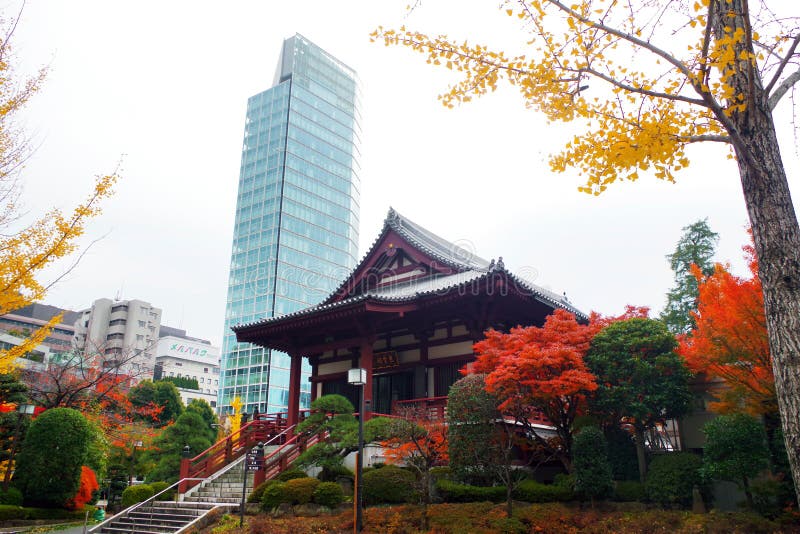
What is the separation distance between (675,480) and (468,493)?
4.87 meters

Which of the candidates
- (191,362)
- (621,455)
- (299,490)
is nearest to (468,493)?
(621,455)

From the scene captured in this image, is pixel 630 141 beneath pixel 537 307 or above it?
beneath

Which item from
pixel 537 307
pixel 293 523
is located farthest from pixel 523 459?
pixel 293 523

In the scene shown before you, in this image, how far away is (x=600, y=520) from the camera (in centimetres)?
1210

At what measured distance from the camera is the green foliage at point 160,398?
5000cm

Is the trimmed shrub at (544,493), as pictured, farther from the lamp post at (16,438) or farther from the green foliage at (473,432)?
the lamp post at (16,438)

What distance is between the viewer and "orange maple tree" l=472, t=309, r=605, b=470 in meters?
13.8

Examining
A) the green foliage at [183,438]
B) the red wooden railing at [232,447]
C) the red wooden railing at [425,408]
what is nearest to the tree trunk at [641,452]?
the red wooden railing at [425,408]

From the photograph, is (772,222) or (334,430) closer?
(772,222)

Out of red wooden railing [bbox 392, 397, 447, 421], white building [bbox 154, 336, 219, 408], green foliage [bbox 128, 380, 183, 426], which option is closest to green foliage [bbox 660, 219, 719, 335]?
red wooden railing [bbox 392, 397, 447, 421]

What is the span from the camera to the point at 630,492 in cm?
1350

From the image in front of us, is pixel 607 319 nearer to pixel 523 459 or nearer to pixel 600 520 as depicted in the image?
pixel 523 459

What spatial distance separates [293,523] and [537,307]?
1115cm

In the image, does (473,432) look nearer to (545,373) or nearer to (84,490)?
(545,373)
